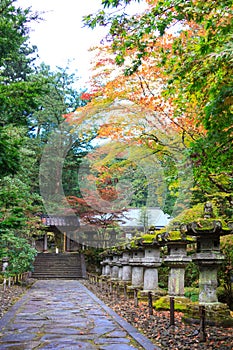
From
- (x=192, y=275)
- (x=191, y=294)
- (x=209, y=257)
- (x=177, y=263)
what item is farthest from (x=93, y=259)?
(x=209, y=257)

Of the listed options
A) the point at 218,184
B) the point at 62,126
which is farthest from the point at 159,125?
the point at 62,126

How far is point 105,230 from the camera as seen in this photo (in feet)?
92.3

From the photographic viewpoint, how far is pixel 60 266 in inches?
1060

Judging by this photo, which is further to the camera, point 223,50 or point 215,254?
point 215,254

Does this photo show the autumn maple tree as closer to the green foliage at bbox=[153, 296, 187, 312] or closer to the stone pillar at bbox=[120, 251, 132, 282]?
the green foliage at bbox=[153, 296, 187, 312]

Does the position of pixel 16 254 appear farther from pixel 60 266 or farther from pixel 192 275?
pixel 60 266

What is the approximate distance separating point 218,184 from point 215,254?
8.79 ft

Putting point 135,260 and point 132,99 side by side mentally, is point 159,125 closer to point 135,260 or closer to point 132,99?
point 132,99

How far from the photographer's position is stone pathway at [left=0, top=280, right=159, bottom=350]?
5.54 m

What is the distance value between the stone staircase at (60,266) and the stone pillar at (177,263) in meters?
17.1

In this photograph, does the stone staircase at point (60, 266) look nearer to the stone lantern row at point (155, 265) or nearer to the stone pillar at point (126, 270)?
the stone pillar at point (126, 270)

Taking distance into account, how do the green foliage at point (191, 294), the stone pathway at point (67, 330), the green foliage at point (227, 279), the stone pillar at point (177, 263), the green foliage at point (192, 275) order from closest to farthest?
the stone pathway at point (67, 330)
the stone pillar at point (177, 263)
the green foliage at point (227, 279)
the green foliage at point (191, 294)
the green foliage at point (192, 275)

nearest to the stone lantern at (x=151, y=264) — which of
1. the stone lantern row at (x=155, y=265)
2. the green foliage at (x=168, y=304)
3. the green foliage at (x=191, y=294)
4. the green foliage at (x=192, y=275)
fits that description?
the stone lantern row at (x=155, y=265)

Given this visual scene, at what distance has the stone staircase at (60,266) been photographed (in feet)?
80.7
